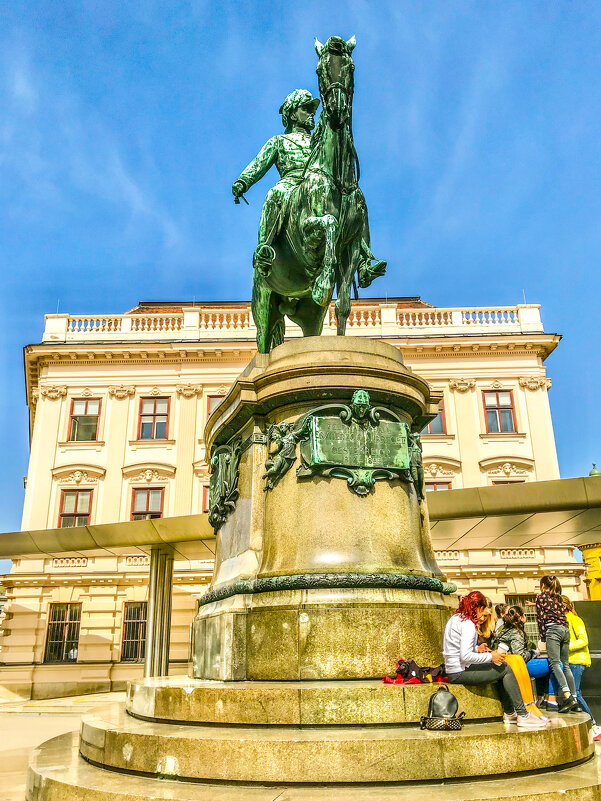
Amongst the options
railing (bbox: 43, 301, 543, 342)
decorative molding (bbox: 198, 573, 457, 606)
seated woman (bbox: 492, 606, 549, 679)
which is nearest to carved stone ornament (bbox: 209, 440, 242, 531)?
decorative molding (bbox: 198, 573, 457, 606)

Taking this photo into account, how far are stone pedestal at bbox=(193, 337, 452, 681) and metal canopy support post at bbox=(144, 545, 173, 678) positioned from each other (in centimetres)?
1351

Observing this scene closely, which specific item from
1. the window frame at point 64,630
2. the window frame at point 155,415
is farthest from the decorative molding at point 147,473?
the window frame at point 64,630

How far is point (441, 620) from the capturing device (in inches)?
218

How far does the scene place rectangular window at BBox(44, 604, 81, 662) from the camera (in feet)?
90.0

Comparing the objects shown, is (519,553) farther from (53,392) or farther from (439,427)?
(53,392)

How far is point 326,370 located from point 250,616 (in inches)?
83.4

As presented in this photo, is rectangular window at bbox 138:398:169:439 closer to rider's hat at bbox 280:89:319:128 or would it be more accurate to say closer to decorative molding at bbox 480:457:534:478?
decorative molding at bbox 480:457:534:478

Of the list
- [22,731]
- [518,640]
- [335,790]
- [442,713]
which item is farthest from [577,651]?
[22,731]

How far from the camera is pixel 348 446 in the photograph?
6039 mm

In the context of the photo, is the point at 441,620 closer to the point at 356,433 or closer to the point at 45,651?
the point at 356,433

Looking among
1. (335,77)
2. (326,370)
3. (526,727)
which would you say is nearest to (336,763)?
(526,727)

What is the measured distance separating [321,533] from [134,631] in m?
24.5

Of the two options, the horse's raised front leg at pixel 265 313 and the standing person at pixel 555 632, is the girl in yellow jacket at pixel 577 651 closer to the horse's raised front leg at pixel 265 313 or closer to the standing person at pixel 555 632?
the standing person at pixel 555 632

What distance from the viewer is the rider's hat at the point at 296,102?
26.0 ft
